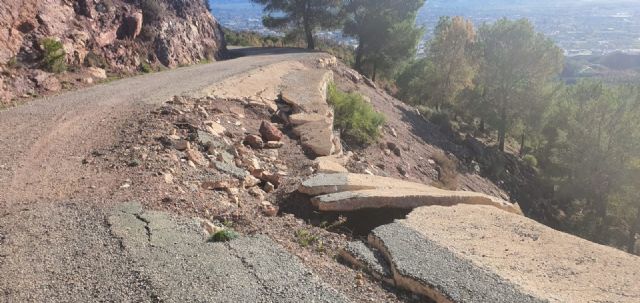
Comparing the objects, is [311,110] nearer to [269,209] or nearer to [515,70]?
[269,209]

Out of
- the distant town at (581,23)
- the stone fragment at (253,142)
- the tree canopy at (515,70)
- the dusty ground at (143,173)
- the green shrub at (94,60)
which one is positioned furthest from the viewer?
the distant town at (581,23)

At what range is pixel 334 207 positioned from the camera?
770 centimetres

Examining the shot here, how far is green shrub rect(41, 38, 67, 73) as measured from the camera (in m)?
12.9

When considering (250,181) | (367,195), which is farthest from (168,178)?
(367,195)

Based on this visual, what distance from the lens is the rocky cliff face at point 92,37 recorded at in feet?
40.4

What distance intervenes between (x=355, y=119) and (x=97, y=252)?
33.2 ft

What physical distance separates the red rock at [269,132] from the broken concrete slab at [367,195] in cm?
242

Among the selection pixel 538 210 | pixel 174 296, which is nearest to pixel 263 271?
pixel 174 296

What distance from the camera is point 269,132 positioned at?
432 inches

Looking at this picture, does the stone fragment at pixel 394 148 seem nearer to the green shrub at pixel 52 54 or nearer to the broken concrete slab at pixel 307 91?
the broken concrete slab at pixel 307 91

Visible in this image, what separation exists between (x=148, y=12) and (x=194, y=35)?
3438 millimetres

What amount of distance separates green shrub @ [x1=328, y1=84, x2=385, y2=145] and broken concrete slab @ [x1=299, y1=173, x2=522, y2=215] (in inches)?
202

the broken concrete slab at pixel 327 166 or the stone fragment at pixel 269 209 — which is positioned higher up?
the stone fragment at pixel 269 209

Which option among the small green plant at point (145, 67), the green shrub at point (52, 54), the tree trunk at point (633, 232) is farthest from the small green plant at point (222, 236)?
the tree trunk at point (633, 232)
